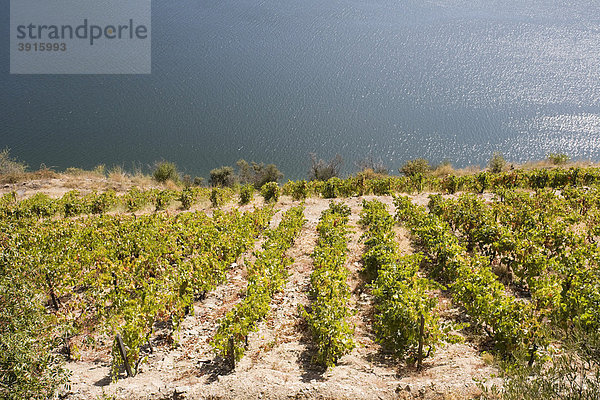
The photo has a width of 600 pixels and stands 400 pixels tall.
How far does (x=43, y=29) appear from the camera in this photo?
61969mm

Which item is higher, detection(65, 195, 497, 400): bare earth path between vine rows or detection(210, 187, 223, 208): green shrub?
detection(210, 187, 223, 208): green shrub

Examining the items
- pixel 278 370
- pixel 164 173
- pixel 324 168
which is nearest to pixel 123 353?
pixel 278 370

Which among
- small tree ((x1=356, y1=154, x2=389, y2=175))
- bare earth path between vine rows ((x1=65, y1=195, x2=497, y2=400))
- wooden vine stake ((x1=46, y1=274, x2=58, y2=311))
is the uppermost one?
small tree ((x1=356, y1=154, x2=389, y2=175))

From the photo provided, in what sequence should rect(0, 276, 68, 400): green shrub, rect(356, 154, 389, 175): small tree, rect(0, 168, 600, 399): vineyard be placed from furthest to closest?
rect(356, 154, 389, 175): small tree → rect(0, 168, 600, 399): vineyard → rect(0, 276, 68, 400): green shrub

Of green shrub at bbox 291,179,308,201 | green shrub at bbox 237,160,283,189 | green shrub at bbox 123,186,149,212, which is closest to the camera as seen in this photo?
green shrub at bbox 123,186,149,212

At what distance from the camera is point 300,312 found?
27.5 feet

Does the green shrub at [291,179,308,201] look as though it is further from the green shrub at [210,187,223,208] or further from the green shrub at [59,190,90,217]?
the green shrub at [59,190,90,217]

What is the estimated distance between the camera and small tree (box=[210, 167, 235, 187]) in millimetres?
30859

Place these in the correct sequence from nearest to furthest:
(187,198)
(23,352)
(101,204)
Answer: (23,352) → (101,204) → (187,198)

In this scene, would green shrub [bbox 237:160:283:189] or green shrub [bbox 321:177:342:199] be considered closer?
green shrub [bbox 321:177:342:199]

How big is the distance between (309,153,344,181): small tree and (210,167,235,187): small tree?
259 inches

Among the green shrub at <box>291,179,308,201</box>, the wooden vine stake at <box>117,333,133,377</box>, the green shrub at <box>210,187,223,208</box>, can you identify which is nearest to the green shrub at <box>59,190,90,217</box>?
the green shrub at <box>210,187,223,208</box>

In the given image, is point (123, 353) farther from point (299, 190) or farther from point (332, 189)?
point (332, 189)

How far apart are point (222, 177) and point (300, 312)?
23.9 meters
